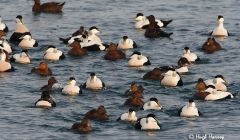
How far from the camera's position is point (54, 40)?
62438 millimetres

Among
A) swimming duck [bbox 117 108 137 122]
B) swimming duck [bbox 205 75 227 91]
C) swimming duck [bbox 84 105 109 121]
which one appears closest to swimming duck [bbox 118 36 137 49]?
swimming duck [bbox 205 75 227 91]

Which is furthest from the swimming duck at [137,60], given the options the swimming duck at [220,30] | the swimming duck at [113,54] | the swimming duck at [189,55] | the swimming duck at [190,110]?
the swimming duck at [190,110]

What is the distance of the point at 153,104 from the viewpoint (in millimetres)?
47375

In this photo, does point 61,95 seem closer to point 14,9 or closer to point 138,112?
point 138,112

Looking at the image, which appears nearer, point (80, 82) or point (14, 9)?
point (80, 82)

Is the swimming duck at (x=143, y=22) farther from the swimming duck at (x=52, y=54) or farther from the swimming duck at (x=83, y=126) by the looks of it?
the swimming duck at (x=83, y=126)

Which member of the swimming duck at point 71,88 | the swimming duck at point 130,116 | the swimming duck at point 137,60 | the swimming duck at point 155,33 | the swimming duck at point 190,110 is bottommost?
the swimming duck at point 130,116

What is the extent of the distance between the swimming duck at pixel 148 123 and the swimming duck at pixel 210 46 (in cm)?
1460

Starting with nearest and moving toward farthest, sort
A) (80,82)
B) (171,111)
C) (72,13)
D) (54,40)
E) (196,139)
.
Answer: (196,139)
(171,111)
(80,82)
(54,40)
(72,13)

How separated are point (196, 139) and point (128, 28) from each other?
2310 cm

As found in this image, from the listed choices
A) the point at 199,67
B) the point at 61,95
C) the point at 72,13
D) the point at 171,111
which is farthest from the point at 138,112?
the point at 72,13

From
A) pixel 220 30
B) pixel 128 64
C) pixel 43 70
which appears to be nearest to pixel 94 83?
pixel 43 70

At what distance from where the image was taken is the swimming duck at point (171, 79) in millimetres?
51906

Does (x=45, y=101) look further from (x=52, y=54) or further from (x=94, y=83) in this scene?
(x=52, y=54)
